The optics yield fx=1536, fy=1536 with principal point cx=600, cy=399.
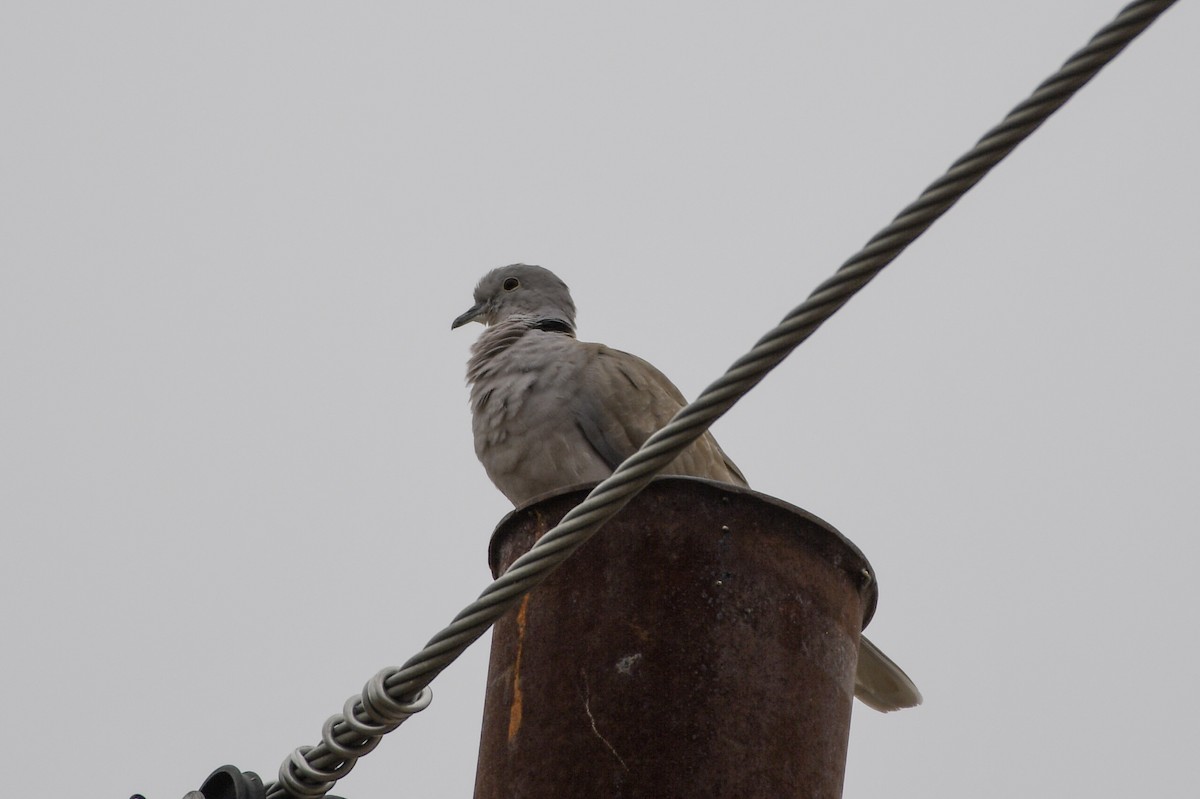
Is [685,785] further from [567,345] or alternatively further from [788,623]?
[567,345]

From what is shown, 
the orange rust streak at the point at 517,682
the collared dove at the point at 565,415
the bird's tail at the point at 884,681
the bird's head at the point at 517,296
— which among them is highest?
the bird's head at the point at 517,296

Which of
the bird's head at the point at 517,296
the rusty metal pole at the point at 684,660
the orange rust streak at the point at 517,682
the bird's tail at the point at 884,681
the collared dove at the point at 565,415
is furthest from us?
the bird's head at the point at 517,296

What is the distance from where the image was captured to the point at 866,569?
11.3 feet

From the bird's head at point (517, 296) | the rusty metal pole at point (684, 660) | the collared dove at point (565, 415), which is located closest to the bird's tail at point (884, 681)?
the collared dove at point (565, 415)

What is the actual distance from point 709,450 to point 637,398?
0.30 metres

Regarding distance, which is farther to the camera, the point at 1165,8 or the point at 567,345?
the point at 567,345

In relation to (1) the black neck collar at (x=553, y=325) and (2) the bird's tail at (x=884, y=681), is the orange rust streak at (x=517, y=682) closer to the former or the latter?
(2) the bird's tail at (x=884, y=681)

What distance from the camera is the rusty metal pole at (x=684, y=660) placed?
9.98 ft

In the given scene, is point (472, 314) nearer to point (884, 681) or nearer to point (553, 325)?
point (553, 325)

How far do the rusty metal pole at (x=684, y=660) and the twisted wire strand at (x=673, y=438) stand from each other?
49cm

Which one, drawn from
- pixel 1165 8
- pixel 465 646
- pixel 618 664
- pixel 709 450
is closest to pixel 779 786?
pixel 618 664

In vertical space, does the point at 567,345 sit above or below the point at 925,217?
above

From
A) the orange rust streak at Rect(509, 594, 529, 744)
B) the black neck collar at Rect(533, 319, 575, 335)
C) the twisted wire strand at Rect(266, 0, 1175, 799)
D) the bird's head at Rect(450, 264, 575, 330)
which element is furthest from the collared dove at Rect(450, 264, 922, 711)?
the twisted wire strand at Rect(266, 0, 1175, 799)

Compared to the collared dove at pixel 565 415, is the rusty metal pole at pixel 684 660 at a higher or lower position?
lower
